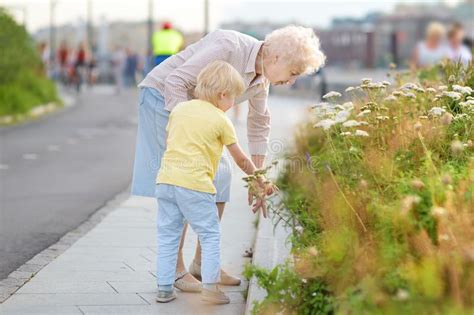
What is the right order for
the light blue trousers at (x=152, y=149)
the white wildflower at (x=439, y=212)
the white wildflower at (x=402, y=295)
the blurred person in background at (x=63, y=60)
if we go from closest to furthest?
the white wildflower at (x=402, y=295), the white wildflower at (x=439, y=212), the light blue trousers at (x=152, y=149), the blurred person in background at (x=63, y=60)

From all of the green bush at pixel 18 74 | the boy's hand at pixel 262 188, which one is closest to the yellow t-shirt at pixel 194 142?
the boy's hand at pixel 262 188

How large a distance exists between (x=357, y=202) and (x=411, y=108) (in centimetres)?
243

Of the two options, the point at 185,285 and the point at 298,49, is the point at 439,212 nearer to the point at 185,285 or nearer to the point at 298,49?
the point at 298,49

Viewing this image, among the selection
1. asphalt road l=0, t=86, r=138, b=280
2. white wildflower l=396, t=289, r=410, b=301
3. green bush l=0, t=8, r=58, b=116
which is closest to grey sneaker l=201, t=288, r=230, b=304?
asphalt road l=0, t=86, r=138, b=280

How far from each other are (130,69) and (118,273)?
40771mm

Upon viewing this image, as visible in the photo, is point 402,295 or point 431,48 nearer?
point 402,295

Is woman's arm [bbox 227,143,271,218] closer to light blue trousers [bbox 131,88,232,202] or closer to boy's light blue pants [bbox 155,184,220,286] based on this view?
boy's light blue pants [bbox 155,184,220,286]

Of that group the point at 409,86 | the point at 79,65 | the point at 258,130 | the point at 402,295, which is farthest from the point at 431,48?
the point at 79,65

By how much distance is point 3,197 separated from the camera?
441 inches

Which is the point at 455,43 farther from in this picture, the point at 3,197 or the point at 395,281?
the point at 395,281

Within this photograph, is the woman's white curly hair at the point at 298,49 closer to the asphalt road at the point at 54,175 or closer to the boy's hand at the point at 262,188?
the boy's hand at the point at 262,188

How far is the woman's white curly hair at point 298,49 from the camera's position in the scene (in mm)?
5930

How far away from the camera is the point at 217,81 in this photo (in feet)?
18.8

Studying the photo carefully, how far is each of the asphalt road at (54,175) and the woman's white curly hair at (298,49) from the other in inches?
92.6
